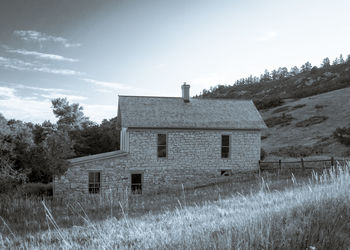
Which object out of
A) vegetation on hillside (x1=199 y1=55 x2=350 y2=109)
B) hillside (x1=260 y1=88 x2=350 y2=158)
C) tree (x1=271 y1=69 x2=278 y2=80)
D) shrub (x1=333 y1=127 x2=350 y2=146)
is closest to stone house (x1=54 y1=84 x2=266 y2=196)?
hillside (x1=260 y1=88 x2=350 y2=158)

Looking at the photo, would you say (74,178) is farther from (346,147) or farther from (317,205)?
(346,147)

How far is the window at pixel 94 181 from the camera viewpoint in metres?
20.0

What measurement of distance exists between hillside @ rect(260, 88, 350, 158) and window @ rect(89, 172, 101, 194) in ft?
45.5

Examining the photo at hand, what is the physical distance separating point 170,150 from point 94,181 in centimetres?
482

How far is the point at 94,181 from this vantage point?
2008 centimetres

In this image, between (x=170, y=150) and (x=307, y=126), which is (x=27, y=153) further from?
(x=307, y=126)

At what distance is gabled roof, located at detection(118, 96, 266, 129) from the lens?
21.3 m

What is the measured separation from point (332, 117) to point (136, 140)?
24.0m

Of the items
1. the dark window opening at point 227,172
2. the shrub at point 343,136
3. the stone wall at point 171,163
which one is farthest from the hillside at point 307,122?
the dark window opening at point 227,172

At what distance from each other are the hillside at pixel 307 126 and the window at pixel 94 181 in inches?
546

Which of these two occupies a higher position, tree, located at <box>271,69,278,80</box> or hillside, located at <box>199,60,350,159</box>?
tree, located at <box>271,69,278,80</box>

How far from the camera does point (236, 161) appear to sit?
22391 millimetres

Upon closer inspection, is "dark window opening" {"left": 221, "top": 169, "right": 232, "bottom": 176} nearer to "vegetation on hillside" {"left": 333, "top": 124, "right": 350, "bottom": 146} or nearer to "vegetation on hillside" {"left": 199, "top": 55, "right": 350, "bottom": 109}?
"vegetation on hillside" {"left": 333, "top": 124, "right": 350, "bottom": 146}

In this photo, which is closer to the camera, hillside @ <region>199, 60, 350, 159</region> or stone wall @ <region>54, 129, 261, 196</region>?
stone wall @ <region>54, 129, 261, 196</region>
